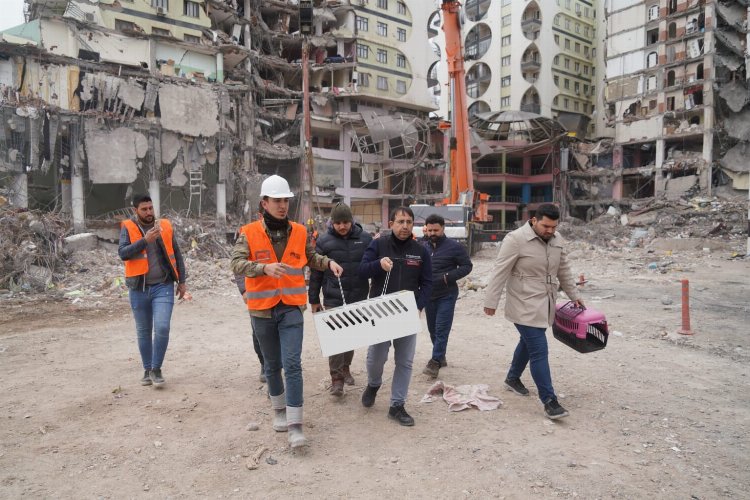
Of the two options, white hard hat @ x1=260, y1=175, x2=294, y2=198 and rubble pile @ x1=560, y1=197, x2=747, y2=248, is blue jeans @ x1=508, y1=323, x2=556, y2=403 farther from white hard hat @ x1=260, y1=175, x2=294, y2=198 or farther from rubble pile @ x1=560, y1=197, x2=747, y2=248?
rubble pile @ x1=560, y1=197, x2=747, y2=248

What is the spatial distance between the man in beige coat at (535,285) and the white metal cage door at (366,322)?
34.5 inches

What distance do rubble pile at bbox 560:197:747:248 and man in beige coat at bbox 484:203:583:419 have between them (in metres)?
21.6

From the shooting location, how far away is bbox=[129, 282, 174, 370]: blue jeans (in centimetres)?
462

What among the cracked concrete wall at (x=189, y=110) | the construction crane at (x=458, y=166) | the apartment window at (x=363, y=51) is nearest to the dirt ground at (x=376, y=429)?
the construction crane at (x=458, y=166)

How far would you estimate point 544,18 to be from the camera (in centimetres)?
4981

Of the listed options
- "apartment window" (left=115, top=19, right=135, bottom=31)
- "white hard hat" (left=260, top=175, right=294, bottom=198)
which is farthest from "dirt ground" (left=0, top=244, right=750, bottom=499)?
"apartment window" (left=115, top=19, right=135, bottom=31)

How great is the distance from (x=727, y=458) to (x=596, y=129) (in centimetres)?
5735

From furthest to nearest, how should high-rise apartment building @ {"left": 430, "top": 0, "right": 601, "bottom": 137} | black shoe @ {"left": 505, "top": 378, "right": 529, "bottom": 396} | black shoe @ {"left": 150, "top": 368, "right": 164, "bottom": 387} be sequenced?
1. high-rise apartment building @ {"left": 430, "top": 0, "right": 601, "bottom": 137}
2. black shoe @ {"left": 150, "top": 368, "right": 164, "bottom": 387}
3. black shoe @ {"left": 505, "top": 378, "right": 529, "bottom": 396}

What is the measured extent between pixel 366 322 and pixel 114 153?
856 inches

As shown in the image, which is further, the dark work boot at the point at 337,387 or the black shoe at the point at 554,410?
the dark work boot at the point at 337,387

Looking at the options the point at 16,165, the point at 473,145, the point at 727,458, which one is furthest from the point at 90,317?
the point at 473,145

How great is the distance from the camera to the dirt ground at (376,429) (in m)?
3.00

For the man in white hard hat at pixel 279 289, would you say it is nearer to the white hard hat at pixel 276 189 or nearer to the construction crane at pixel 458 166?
the white hard hat at pixel 276 189

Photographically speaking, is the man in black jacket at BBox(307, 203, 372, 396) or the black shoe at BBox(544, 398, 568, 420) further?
the man in black jacket at BBox(307, 203, 372, 396)
